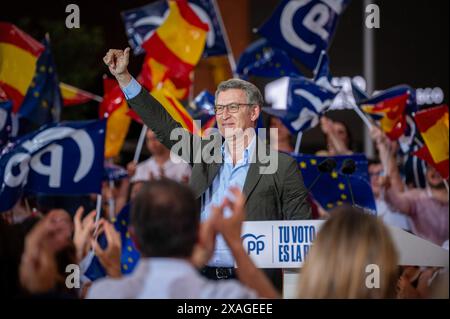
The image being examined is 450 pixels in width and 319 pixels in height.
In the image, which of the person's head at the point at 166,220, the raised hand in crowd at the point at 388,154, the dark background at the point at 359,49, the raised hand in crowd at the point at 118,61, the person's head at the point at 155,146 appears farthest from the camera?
the dark background at the point at 359,49

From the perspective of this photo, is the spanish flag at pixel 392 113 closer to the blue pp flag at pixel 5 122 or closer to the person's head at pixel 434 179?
the person's head at pixel 434 179

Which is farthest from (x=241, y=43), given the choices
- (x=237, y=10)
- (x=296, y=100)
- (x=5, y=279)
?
(x=5, y=279)

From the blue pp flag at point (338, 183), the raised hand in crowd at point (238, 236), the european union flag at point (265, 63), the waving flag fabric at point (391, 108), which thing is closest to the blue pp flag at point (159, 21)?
the european union flag at point (265, 63)

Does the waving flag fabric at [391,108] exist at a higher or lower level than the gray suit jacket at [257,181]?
higher

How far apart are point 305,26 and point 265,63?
0.47 metres

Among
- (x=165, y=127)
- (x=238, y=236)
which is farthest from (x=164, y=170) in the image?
(x=238, y=236)

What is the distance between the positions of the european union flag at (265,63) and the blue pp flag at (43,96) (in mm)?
1631

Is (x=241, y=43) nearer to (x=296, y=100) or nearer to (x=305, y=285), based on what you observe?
(x=296, y=100)

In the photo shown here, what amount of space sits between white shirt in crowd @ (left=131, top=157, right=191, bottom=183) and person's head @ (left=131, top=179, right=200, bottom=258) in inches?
169

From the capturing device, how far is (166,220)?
Result: 232 cm

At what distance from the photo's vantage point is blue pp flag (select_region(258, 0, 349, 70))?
706cm

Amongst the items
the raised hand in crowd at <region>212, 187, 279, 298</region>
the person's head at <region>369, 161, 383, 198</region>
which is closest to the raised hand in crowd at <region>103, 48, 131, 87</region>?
the raised hand in crowd at <region>212, 187, 279, 298</region>

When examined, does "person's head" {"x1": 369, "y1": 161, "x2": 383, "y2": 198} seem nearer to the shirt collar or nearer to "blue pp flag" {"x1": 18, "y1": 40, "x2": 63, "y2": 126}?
"blue pp flag" {"x1": 18, "y1": 40, "x2": 63, "y2": 126}

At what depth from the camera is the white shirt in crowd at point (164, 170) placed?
22.3 feet
